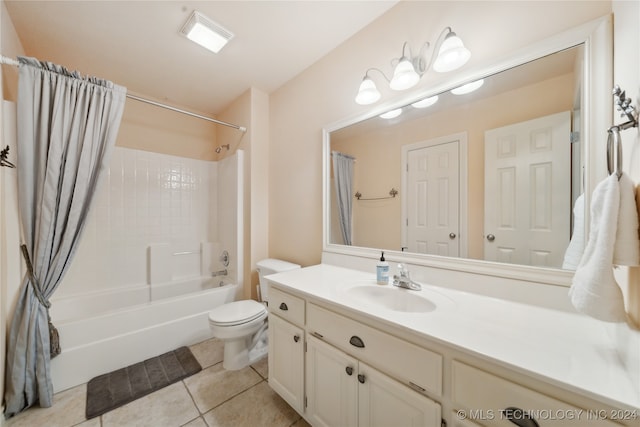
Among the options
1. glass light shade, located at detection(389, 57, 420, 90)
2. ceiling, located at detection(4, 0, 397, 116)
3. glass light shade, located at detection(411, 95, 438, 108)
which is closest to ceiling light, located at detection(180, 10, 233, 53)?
ceiling, located at detection(4, 0, 397, 116)

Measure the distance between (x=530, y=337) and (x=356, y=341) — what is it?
573mm

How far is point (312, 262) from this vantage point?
197 centimetres

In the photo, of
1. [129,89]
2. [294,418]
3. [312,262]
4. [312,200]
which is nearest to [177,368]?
[294,418]

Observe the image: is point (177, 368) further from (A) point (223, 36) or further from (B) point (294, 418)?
(A) point (223, 36)

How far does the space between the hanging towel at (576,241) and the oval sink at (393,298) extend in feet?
1.73

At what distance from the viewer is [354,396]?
941 millimetres

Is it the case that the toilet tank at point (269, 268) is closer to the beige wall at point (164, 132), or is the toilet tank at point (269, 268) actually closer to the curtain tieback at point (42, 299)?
the curtain tieback at point (42, 299)

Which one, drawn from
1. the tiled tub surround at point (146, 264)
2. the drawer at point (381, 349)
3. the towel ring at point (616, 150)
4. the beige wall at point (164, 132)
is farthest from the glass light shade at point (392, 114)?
the beige wall at point (164, 132)

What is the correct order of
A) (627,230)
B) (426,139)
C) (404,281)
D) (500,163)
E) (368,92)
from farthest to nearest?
(368,92)
(426,139)
(404,281)
(500,163)
(627,230)

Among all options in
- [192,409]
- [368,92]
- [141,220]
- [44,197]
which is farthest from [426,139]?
[141,220]

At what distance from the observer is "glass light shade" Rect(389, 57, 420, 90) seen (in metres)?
1.26

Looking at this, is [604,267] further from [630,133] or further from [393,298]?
[393,298]

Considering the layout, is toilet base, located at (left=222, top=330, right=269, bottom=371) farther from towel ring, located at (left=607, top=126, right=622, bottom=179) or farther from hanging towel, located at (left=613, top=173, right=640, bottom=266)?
towel ring, located at (left=607, top=126, right=622, bottom=179)

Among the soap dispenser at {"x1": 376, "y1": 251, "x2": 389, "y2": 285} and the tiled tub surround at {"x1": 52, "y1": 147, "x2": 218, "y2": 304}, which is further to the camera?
the tiled tub surround at {"x1": 52, "y1": 147, "x2": 218, "y2": 304}
